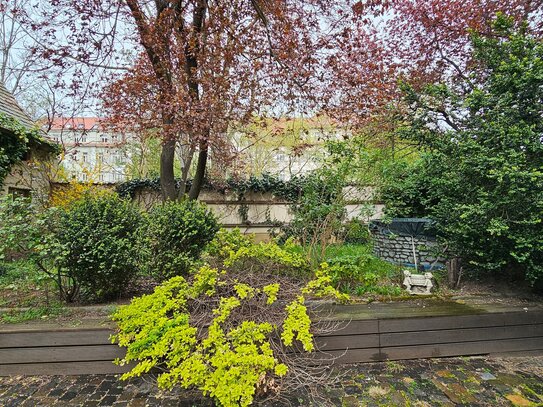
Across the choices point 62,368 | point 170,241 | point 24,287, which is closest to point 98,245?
point 170,241

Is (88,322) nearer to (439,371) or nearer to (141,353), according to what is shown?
(141,353)

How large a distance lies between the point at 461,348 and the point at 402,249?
7.67 feet

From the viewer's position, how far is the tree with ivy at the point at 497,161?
280cm

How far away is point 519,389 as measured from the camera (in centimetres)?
223

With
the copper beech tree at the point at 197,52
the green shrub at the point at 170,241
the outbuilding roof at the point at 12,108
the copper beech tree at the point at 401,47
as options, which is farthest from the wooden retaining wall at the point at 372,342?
the outbuilding roof at the point at 12,108

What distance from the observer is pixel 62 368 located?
94.0 inches

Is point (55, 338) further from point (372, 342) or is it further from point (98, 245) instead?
point (372, 342)

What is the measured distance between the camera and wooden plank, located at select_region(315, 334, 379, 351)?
100 inches

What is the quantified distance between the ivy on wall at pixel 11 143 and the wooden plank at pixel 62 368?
4.70 m

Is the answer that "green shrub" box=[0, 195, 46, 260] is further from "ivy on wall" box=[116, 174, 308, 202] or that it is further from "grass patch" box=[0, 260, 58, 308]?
"ivy on wall" box=[116, 174, 308, 202]

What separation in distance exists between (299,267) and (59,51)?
178 inches

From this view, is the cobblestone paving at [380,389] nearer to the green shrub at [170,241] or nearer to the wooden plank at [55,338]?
the wooden plank at [55,338]

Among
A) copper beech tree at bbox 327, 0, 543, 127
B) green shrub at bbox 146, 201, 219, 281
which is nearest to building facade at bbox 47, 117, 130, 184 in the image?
green shrub at bbox 146, 201, 219, 281

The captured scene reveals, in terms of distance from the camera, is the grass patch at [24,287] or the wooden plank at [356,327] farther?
the grass patch at [24,287]
